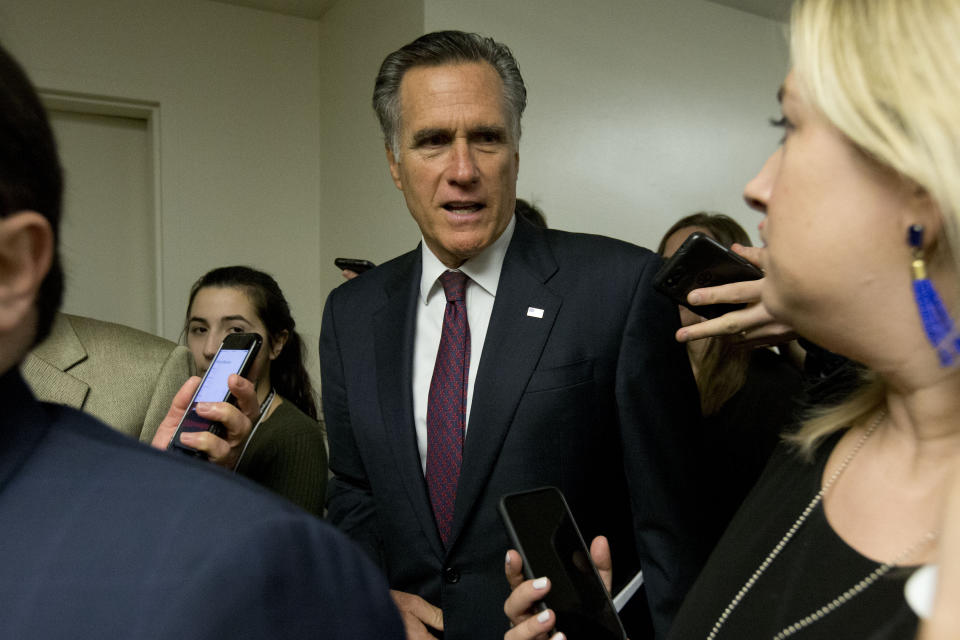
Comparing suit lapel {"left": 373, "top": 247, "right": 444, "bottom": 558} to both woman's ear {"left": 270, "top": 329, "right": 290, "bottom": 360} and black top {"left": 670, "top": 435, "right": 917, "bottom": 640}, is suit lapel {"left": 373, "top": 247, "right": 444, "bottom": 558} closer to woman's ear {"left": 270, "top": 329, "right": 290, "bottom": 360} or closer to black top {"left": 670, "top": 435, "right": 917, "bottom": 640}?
black top {"left": 670, "top": 435, "right": 917, "bottom": 640}

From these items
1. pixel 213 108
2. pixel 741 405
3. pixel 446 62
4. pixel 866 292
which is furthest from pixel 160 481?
pixel 213 108

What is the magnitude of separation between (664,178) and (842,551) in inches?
149

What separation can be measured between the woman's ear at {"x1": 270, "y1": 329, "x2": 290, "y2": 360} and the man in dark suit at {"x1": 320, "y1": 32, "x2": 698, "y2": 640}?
0.94 metres

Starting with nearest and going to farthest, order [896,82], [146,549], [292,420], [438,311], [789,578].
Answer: [146,549], [896,82], [789,578], [438,311], [292,420]

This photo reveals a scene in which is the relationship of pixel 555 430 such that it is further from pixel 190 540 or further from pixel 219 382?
pixel 190 540

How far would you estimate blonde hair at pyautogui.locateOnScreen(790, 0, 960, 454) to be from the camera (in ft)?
2.05

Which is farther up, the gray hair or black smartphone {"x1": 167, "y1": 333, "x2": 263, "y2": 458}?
the gray hair

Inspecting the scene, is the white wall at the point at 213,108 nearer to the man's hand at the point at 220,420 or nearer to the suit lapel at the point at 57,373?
the suit lapel at the point at 57,373

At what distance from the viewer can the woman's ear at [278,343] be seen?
8.41 ft

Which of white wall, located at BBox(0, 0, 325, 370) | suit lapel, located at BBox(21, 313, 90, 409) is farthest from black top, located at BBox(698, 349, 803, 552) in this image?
white wall, located at BBox(0, 0, 325, 370)

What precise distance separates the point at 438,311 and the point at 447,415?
0.24 m

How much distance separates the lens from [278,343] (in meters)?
2.60

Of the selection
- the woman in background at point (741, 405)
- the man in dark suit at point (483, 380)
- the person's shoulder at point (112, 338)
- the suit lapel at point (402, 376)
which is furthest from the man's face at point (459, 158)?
the woman in background at point (741, 405)

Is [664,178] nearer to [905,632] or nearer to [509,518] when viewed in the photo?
[509,518]
